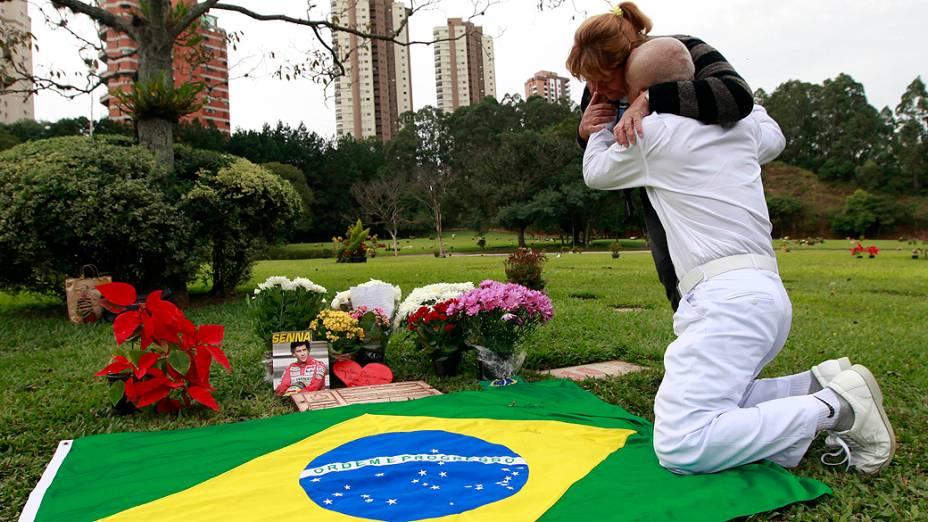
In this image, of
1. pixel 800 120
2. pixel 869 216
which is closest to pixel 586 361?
pixel 869 216

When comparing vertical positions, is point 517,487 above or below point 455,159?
below

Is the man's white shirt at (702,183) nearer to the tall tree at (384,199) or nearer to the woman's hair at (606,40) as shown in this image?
the woman's hair at (606,40)

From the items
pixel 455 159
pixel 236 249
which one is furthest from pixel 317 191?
pixel 236 249

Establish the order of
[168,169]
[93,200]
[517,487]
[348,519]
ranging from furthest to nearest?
[168,169], [93,200], [517,487], [348,519]

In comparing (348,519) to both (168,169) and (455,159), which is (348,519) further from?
(455,159)

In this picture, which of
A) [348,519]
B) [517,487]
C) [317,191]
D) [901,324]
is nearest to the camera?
[348,519]

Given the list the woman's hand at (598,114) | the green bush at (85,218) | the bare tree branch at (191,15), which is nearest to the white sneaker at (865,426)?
the woman's hand at (598,114)

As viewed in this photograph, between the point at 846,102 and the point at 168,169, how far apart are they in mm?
59408

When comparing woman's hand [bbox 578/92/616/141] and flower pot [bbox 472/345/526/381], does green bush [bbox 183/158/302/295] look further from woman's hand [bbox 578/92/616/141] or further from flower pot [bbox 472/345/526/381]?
woman's hand [bbox 578/92/616/141]

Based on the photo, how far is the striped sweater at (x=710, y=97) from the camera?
233 cm

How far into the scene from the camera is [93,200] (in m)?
6.87

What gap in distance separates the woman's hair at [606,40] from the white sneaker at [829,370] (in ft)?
4.78

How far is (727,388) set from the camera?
2227 mm

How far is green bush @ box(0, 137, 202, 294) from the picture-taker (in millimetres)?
6859
